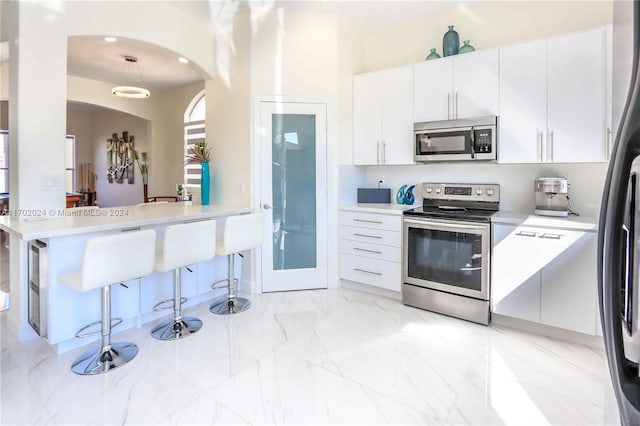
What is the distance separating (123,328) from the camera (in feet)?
9.63

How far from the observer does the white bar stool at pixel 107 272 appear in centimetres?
217

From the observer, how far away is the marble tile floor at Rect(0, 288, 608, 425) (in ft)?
6.30

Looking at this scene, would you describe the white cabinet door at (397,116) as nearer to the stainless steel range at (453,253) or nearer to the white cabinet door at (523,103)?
the stainless steel range at (453,253)

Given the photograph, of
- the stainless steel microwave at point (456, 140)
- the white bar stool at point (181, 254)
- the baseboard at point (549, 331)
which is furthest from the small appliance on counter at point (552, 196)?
the white bar stool at point (181, 254)

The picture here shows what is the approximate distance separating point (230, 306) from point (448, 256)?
2.07m

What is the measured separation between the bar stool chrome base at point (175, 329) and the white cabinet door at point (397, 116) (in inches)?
98.3

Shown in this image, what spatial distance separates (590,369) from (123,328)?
11.2 ft

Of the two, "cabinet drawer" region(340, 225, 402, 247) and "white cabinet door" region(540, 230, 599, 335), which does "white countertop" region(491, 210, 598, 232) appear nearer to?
"white cabinet door" region(540, 230, 599, 335)

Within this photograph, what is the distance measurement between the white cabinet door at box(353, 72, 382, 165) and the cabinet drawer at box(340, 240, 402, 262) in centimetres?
93

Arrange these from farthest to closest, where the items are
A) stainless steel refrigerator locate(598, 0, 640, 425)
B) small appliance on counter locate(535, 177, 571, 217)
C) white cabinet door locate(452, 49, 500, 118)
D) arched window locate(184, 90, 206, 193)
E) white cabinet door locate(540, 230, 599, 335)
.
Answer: arched window locate(184, 90, 206, 193) < white cabinet door locate(452, 49, 500, 118) < small appliance on counter locate(535, 177, 571, 217) < white cabinet door locate(540, 230, 599, 335) < stainless steel refrigerator locate(598, 0, 640, 425)

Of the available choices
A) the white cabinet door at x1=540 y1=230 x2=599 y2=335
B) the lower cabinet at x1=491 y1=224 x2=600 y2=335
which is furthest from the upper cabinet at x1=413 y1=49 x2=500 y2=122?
the white cabinet door at x1=540 y1=230 x2=599 y2=335

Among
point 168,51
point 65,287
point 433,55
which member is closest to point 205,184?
point 168,51

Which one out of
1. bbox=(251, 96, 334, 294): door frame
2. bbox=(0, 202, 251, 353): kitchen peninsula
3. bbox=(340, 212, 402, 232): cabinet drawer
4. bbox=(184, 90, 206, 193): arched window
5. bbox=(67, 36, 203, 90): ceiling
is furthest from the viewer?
bbox=(184, 90, 206, 193): arched window

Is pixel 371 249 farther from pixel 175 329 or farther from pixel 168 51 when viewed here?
pixel 168 51
